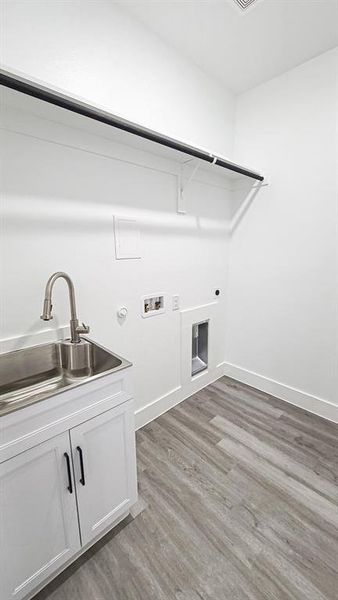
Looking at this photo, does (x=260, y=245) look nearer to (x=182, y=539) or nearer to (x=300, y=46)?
(x=300, y=46)

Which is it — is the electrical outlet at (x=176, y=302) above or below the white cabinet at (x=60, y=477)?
above

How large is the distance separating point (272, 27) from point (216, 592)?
128 inches

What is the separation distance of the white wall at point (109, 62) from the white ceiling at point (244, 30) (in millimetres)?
93

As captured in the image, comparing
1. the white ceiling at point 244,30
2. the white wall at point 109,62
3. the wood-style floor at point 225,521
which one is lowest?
the wood-style floor at point 225,521

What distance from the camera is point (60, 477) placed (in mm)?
1027

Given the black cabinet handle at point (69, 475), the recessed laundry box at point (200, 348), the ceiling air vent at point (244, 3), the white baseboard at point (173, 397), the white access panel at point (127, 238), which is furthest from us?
the recessed laundry box at point (200, 348)

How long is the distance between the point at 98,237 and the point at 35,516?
1.43 meters

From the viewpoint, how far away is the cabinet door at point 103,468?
1.09m

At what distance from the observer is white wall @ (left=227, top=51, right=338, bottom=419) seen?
1977 mm

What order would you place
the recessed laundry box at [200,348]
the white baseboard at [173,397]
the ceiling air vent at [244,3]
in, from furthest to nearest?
the recessed laundry box at [200,348] < the white baseboard at [173,397] < the ceiling air vent at [244,3]

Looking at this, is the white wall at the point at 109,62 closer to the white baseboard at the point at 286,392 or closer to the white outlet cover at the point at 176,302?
the white outlet cover at the point at 176,302

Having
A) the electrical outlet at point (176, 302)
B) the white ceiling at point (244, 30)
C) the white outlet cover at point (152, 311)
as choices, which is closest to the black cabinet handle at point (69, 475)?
the white outlet cover at point (152, 311)

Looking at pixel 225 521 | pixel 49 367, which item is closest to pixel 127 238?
pixel 49 367

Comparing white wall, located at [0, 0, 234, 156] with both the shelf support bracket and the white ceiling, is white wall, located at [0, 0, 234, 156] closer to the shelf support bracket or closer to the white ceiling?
the white ceiling
